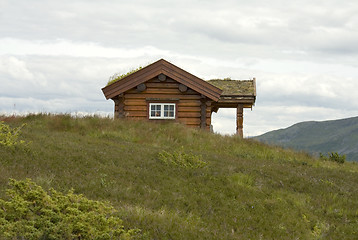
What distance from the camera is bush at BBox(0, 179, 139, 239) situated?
23.1 ft

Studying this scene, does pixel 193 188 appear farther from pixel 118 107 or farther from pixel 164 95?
pixel 118 107

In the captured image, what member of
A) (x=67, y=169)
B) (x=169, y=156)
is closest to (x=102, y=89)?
(x=169, y=156)

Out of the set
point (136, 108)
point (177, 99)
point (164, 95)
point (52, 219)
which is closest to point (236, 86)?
point (177, 99)

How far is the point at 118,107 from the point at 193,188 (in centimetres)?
1545

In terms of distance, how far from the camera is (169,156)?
53.5 ft

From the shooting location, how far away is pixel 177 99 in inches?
1068

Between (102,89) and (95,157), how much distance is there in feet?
41.8

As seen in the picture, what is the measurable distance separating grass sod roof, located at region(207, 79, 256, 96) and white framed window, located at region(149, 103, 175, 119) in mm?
4414

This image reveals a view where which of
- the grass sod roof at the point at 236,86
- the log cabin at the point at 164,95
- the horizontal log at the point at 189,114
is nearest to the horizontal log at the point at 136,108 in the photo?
the log cabin at the point at 164,95

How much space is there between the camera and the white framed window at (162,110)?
89.5ft

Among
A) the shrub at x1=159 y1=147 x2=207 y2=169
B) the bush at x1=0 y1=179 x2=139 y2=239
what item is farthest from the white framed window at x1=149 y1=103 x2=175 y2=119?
the bush at x1=0 y1=179 x2=139 y2=239

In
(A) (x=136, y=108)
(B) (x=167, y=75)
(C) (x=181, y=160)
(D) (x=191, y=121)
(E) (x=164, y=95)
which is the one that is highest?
(B) (x=167, y=75)

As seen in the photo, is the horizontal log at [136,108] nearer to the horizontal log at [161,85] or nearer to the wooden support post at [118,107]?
the wooden support post at [118,107]

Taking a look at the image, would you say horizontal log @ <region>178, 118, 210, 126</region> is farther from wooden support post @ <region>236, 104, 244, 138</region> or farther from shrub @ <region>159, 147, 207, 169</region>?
shrub @ <region>159, 147, 207, 169</region>
